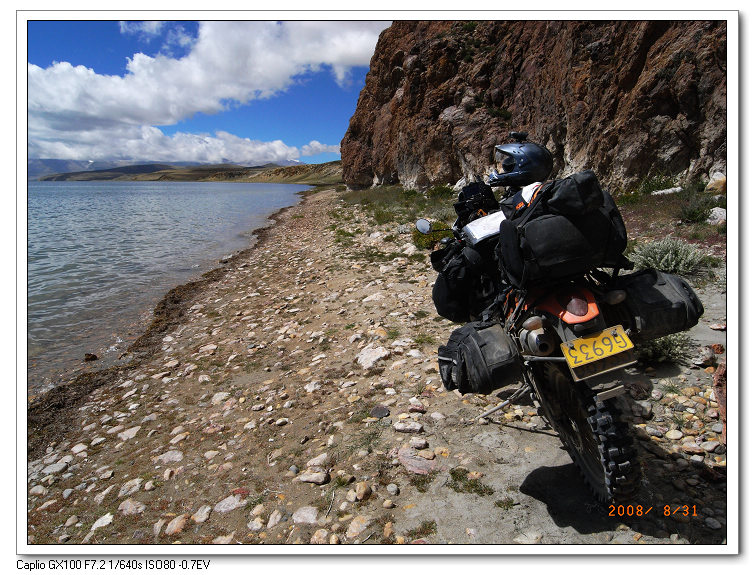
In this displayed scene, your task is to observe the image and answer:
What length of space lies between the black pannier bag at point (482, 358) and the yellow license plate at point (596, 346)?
14.9 inches

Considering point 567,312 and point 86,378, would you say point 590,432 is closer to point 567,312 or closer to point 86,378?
point 567,312

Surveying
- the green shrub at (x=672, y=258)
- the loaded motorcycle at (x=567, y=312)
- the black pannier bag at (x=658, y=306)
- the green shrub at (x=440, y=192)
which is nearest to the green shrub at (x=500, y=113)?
the green shrub at (x=440, y=192)

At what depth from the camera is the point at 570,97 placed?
17.5 metres

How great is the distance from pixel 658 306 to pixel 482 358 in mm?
1119

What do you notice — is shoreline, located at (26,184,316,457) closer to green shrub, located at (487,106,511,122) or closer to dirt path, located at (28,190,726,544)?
dirt path, located at (28,190,726,544)

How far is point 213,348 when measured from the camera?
24.7 feet

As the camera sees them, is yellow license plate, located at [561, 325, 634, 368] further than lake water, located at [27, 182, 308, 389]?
Answer: No

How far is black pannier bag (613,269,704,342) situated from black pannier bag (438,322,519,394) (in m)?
0.77

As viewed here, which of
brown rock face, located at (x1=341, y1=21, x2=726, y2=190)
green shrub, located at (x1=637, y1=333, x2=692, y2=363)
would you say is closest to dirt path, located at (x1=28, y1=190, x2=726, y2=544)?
green shrub, located at (x1=637, y1=333, x2=692, y2=363)

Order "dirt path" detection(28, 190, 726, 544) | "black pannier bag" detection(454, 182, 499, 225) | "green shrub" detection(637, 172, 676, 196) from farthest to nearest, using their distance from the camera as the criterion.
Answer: "green shrub" detection(637, 172, 676, 196)
"black pannier bag" detection(454, 182, 499, 225)
"dirt path" detection(28, 190, 726, 544)

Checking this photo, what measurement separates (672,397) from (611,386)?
2155 mm

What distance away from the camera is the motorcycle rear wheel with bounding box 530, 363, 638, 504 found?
2453 mm
